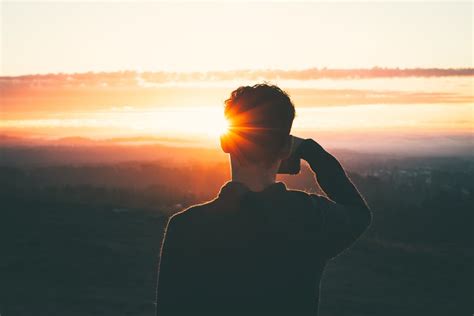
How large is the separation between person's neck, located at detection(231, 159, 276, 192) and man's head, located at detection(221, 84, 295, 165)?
0.8 inches

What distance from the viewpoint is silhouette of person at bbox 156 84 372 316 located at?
2.00 meters

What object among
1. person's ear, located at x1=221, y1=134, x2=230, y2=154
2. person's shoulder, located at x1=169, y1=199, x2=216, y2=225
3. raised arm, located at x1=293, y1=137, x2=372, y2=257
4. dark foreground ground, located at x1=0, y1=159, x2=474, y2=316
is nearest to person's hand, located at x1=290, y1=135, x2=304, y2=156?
raised arm, located at x1=293, y1=137, x2=372, y2=257

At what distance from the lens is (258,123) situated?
79.8 inches

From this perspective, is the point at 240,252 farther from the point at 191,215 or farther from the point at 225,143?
the point at 225,143

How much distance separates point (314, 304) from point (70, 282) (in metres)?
14.7

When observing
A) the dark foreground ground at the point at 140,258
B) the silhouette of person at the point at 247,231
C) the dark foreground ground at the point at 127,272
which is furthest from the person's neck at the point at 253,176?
the dark foreground ground at the point at 127,272

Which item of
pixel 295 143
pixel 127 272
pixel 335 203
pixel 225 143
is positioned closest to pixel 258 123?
pixel 225 143

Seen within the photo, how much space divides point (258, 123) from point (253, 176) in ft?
0.53

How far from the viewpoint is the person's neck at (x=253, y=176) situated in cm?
201

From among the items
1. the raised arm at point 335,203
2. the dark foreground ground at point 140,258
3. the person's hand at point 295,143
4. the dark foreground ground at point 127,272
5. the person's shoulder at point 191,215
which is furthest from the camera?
the dark foreground ground at point 140,258

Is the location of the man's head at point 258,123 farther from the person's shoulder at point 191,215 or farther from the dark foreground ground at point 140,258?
the dark foreground ground at point 140,258

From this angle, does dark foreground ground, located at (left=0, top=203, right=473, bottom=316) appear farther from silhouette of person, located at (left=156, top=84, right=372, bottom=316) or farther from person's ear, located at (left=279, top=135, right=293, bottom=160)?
person's ear, located at (left=279, top=135, right=293, bottom=160)

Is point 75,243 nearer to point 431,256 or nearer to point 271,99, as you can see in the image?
point 431,256

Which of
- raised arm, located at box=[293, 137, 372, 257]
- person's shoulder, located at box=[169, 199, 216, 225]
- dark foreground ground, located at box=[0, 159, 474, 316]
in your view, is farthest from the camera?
→ dark foreground ground, located at box=[0, 159, 474, 316]
